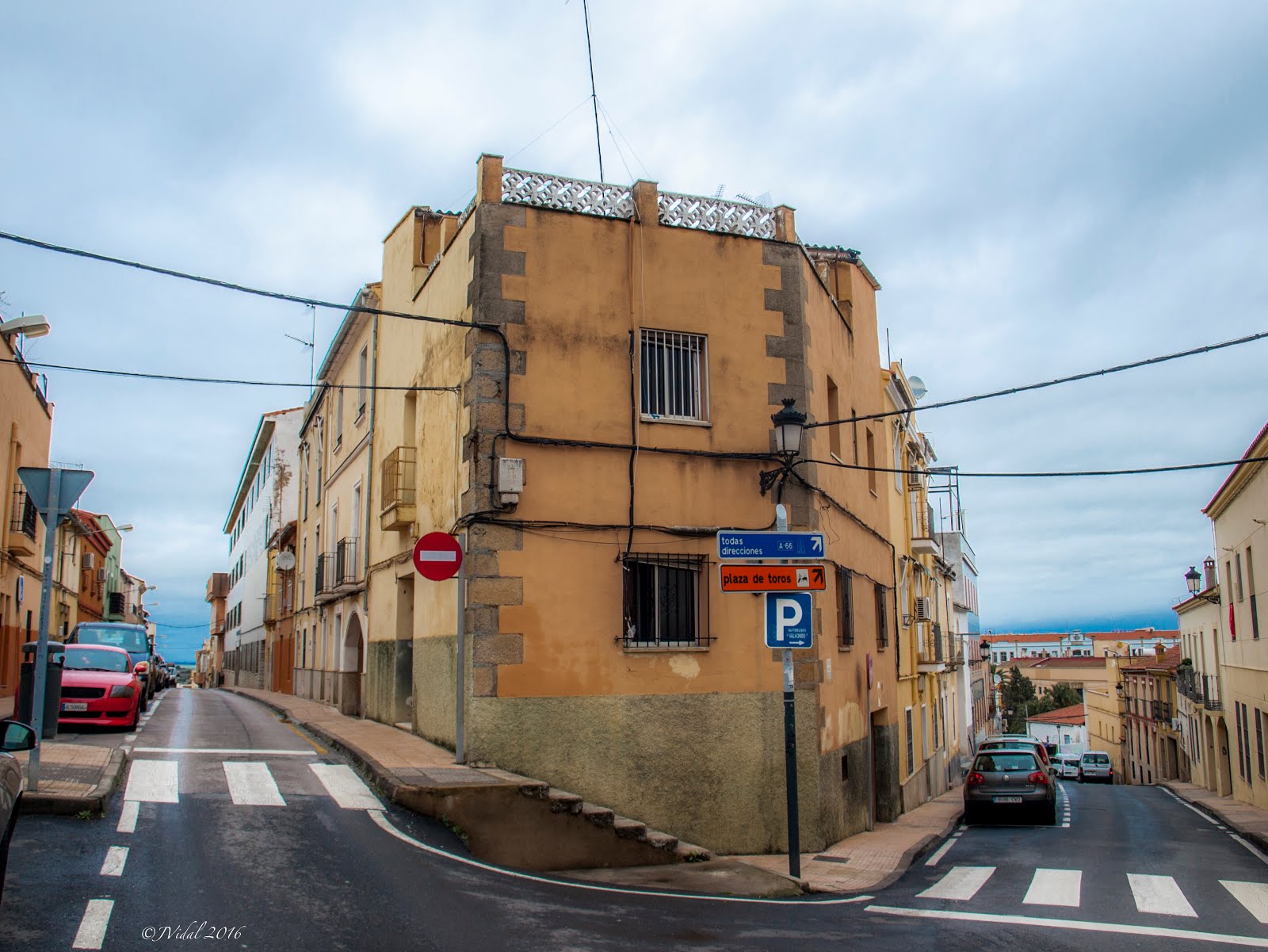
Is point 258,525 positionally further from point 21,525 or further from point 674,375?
point 674,375

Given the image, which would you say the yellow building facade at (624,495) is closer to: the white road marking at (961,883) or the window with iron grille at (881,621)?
the white road marking at (961,883)

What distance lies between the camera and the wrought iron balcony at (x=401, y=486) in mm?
15156

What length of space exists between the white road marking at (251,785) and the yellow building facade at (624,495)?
85.5 inches

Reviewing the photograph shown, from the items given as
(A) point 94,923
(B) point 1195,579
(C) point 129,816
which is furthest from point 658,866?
(B) point 1195,579

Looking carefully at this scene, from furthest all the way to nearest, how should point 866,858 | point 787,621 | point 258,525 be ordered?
point 258,525 < point 866,858 < point 787,621

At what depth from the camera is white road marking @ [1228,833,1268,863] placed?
14491 mm

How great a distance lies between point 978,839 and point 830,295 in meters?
9.26

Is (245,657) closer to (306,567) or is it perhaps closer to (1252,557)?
(306,567)

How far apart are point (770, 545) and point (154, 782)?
262 inches

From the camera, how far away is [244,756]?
41.8ft

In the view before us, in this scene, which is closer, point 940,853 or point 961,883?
point 961,883

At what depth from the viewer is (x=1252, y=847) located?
627 inches

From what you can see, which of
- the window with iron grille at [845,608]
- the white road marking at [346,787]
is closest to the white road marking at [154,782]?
the white road marking at [346,787]

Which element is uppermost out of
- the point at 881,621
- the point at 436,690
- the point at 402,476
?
the point at 402,476
